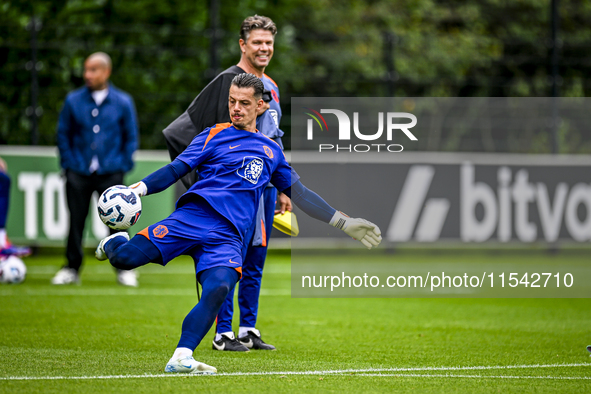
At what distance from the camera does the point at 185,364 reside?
4.45 meters

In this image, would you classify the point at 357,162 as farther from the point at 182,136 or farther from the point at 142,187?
the point at 142,187

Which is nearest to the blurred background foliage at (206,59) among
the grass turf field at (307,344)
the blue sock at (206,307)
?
the grass turf field at (307,344)

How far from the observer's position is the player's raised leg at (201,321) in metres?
4.46

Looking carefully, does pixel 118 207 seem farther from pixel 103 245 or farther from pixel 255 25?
pixel 255 25

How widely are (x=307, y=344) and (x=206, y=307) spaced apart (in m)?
1.59

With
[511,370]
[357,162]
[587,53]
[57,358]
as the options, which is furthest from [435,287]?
[587,53]

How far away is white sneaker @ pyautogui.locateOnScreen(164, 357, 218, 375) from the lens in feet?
14.6

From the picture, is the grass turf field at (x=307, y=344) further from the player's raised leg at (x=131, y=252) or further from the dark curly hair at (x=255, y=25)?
the dark curly hair at (x=255, y=25)

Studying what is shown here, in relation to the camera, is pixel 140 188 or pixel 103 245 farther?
pixel 103 245

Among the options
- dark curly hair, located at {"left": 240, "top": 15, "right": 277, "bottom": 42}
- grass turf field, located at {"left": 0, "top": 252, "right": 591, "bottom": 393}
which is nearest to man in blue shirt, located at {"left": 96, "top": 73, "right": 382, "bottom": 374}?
grass turf field, located at {"left": 0, "top": 252, "right": 591, "bottom": 393}

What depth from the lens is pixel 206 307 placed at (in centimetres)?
452

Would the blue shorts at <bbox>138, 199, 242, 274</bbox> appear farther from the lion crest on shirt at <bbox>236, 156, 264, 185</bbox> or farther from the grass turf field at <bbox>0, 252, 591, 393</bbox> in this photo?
the grass turf field at <bbox>0, 252, 591, 393</bbox>

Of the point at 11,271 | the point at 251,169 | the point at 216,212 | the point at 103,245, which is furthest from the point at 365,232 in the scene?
the point at 11,271

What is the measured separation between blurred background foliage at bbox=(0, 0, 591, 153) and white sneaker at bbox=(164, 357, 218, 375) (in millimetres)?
9566
